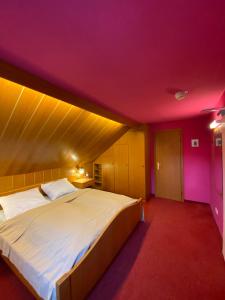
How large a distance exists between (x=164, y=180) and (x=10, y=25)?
4240mm

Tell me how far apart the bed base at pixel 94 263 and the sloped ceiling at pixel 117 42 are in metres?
1.80

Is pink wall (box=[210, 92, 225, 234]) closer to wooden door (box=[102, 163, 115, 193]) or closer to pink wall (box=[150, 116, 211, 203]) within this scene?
pink wall (box=[150, 116, 211, 203])

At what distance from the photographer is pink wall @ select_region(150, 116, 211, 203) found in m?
3.54

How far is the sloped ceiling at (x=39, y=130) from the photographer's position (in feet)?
5.50

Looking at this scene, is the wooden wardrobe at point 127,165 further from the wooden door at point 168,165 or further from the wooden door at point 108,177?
the wooden door at point 168,165

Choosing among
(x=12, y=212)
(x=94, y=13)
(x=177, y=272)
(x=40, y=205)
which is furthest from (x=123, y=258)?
(x=94, y=13)

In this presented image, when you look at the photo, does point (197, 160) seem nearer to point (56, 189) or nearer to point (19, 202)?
point (56, 189)

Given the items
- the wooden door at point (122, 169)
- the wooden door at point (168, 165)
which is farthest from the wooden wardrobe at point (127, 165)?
the wooden door at point (168, 165)

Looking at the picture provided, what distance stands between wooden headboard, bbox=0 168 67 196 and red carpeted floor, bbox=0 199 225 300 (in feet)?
3.75

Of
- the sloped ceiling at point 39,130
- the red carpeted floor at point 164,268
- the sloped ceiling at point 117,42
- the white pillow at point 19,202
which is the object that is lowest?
the red carpeted floor at point 164,268

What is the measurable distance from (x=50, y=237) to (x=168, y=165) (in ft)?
11.2

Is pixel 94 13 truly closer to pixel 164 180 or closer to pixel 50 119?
pixel 50 119

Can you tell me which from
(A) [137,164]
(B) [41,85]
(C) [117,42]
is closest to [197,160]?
(A) [137,164]

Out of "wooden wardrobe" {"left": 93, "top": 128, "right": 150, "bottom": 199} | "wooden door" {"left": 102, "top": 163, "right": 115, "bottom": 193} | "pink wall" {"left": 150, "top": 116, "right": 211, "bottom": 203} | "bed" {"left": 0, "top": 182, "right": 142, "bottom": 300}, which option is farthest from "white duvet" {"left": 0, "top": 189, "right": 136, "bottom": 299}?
"pink wall" {"left": 150, "top": 116, "right": 211, "bottom": 203}
